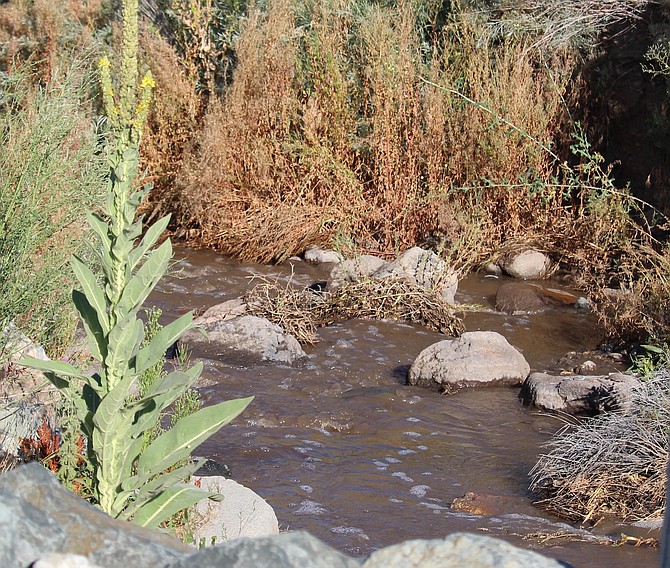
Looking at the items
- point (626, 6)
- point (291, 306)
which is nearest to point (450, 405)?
point (291, 306)

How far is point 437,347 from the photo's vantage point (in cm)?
685

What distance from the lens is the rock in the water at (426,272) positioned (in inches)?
331

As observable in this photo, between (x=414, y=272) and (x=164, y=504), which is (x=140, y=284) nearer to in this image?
(x=164, y=504)

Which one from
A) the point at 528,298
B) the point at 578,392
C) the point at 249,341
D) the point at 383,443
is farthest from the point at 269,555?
the point at 528,298

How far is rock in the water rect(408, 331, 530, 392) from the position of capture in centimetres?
660

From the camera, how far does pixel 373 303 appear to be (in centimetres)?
805

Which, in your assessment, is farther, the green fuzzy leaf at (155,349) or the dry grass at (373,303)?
the dry grass at (373,303)

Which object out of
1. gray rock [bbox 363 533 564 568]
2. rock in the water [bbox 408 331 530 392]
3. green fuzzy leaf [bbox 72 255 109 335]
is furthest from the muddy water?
gray rock [bbox 363 533 564 568]

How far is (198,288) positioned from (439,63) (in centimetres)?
368

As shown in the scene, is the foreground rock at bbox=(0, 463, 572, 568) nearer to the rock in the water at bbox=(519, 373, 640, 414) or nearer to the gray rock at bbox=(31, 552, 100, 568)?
the gray rock at bbox=(31, 552, 100, 568)

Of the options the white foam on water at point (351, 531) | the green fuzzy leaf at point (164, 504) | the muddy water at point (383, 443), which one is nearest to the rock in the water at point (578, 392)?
the muddy water at point (383, 443)

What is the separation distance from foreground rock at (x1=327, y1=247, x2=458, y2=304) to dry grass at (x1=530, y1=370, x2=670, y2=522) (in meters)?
3.51

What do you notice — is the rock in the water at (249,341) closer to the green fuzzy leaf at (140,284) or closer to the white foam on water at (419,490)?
the white foam on water at (419,490)

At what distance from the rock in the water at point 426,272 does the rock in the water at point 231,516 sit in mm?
4337
